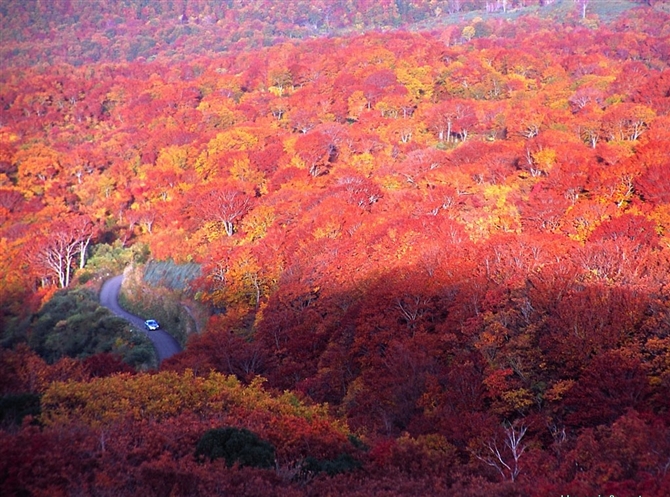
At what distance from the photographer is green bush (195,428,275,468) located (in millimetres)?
13602

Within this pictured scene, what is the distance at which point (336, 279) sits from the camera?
104 feet

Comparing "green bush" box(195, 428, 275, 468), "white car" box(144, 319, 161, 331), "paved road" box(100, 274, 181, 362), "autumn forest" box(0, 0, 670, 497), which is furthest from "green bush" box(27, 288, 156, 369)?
"green bush" box(195, 428, 275, 468)

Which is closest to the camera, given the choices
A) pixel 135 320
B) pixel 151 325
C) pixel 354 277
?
pixel 354 277

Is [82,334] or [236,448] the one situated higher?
[236,448]

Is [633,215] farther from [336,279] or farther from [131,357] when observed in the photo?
[131,357]

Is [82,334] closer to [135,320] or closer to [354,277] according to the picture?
[135,320]

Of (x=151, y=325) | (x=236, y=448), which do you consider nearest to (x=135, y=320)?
(x=151, y=325)

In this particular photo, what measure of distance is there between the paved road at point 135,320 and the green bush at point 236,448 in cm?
2154

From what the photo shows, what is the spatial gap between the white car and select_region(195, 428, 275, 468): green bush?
88.6 ft

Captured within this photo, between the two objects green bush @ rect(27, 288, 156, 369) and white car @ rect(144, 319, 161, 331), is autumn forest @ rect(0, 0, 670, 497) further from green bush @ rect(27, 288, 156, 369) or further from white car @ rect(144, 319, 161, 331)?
white car @ rect(144, 319, 161, 331)

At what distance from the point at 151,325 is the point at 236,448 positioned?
2817cm

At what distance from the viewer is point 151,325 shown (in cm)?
4025

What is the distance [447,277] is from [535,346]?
6.94 m

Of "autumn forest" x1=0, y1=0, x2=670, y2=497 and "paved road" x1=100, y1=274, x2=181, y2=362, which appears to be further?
"paved road" x1=100, y1=274, x2=181, y2=362
